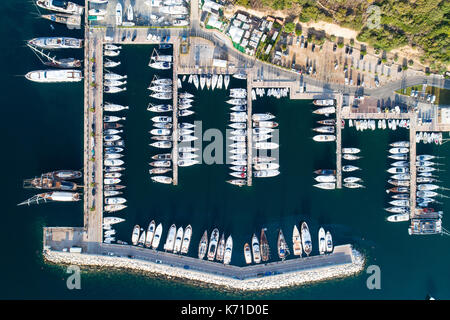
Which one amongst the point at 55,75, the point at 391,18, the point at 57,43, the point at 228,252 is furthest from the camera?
the point at 228,252

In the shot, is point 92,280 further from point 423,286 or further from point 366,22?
point 366,22

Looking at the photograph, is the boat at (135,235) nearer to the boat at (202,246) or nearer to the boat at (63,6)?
the boat at (202,246)

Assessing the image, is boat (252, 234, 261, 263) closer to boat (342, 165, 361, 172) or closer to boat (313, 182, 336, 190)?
boat (313, 182, 336, 190)

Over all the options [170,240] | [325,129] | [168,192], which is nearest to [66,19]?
[168,192]

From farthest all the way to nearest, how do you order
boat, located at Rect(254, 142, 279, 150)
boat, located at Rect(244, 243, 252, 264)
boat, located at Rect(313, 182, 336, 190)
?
boat, located at Rect(313, 182, 336, 190), boat, located at Rect(244, 243, 252, 264), boat, located at Rect(254, 142, 279, 150)

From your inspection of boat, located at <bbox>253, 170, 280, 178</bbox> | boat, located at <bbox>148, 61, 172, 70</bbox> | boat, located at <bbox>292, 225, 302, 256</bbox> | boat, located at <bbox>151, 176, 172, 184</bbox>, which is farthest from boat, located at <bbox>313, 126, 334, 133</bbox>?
boat, located at <bbox>148, 61, 172, 70</bbox>

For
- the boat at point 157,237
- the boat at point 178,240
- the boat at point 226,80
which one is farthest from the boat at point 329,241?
the boat at point 226,80

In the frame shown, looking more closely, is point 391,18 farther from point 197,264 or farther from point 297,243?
point 197,264
